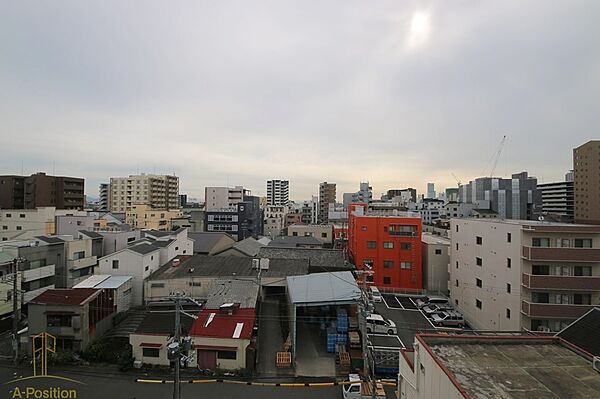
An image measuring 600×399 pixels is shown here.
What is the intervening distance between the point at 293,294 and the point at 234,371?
4373 millimetres

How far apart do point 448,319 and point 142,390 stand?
18.0 metres

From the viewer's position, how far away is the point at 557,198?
79812 mm

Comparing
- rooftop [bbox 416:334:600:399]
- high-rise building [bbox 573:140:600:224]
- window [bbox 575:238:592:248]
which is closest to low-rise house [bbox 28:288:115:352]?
rooftop [bbox 416:334:600:399]

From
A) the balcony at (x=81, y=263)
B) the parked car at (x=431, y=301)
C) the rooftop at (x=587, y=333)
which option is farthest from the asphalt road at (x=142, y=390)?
the parked car at (x=431, y=301)

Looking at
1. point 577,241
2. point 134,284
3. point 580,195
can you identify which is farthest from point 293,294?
point 580,195

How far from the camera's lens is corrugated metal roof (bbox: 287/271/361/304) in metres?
15.0

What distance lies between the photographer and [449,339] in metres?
8.38

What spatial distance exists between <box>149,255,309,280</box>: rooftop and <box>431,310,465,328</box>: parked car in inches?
357

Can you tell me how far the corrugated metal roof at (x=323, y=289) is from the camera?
49.4 ft

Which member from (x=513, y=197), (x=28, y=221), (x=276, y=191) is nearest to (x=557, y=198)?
(x=513, y=197)

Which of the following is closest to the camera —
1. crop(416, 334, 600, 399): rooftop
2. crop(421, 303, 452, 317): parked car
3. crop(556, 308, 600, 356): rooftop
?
crop(416, 334, 600, 399): rooftop

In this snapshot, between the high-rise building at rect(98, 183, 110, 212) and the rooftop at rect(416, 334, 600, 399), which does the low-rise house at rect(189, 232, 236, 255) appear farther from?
the high-rise building at rect(98, 183, 110, 212)

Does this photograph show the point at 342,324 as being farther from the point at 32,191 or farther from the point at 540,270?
the point at 32,191

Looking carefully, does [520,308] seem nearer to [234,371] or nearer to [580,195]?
[234,371]
